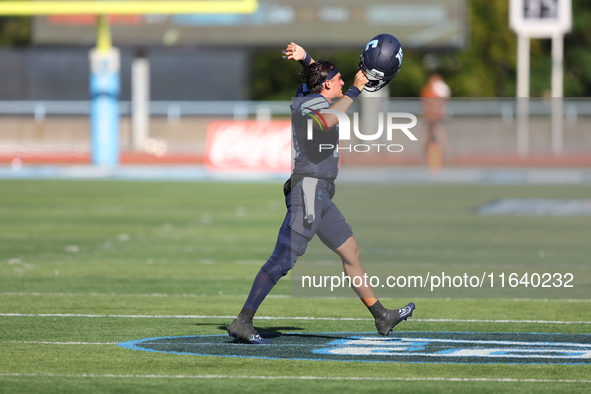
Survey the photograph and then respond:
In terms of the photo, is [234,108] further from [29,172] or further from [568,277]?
[568,277]

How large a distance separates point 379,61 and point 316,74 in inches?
15.0

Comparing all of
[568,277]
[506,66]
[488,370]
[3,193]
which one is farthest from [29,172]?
[506,66]

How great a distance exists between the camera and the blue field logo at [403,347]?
634 centimetres

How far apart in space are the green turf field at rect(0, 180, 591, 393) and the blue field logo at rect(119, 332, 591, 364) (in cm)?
9

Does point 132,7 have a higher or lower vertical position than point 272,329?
higher

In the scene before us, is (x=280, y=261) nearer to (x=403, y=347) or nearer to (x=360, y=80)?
(x=403, y=347)

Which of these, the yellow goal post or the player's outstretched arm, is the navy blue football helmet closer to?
the player's outstretched arm

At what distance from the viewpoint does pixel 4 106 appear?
1254 inches

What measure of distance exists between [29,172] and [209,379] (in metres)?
20.4

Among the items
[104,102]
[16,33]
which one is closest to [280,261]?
[104,102]

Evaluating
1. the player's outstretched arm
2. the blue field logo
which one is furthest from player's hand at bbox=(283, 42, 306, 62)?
the blue field logo

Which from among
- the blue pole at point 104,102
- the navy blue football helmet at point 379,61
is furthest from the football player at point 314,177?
the blue pole at point 104,102

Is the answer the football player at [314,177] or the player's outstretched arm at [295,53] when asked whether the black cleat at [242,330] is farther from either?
the player's outstretched arm at [295,53]

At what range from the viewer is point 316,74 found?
6586 mm
